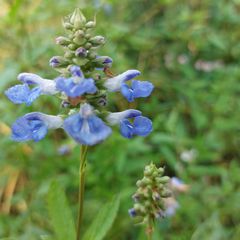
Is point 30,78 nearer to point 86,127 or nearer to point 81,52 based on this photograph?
point 81,52

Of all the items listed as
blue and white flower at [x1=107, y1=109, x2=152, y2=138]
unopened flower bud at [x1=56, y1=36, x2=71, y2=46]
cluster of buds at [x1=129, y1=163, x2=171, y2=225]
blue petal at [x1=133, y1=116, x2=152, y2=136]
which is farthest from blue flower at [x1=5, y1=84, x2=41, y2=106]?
cluster of buds at [x1=129, y1=163, x2=171, y2=225]

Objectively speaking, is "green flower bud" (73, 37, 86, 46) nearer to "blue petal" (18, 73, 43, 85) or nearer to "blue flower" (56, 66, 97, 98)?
"blue flower" (56, 66, 97, 98)

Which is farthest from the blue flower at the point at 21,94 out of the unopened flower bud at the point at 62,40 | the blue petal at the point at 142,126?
the blue petal at the point at 142,126

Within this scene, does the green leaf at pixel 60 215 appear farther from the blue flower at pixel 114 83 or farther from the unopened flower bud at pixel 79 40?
the unopened flower bud at pixel 79 40

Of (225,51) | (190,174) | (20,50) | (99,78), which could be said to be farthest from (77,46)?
(225,51)

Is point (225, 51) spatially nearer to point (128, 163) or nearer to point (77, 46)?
point (128, 163)

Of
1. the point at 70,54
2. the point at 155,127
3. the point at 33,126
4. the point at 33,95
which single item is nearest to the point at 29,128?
the point at 33,126
